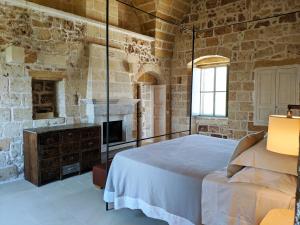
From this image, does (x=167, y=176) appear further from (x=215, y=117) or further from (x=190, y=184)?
(x=215, y=117)

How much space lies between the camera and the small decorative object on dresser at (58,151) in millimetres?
3623

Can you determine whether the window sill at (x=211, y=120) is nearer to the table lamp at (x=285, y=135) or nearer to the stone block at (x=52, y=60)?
the stone block at (x=52, y=60)

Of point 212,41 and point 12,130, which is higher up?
point 212,41

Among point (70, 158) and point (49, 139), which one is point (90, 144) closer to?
point (70, 158)

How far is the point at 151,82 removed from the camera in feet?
20.8

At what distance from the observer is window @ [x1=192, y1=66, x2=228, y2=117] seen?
6.01m

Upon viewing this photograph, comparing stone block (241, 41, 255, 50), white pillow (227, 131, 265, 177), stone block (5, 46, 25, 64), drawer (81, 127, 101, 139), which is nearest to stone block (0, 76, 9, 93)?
stone block (5, 46, 25, 64)

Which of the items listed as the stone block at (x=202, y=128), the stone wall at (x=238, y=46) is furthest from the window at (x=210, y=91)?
the stone block at (x=202, y=128)

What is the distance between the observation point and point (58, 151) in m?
3.84

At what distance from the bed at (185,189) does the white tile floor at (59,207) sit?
0.77 ft

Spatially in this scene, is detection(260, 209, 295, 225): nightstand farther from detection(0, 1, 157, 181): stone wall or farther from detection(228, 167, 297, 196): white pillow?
detection(0, 1, 157, 181): stone wall

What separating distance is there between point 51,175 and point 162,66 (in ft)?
12.4

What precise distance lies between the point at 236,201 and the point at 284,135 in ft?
2.01

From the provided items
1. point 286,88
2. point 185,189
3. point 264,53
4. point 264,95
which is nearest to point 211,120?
point 264,95
